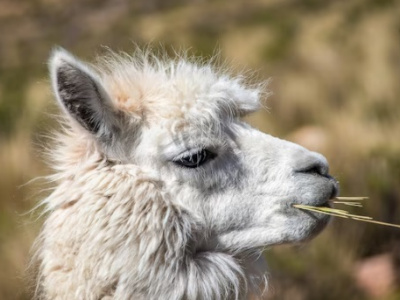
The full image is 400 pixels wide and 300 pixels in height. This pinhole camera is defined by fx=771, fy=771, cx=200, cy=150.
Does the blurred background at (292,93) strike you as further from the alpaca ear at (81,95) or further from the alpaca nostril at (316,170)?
the alpaca nostril at (316,170)

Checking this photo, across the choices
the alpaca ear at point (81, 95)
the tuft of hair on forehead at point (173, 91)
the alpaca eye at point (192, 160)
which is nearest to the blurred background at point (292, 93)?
the tuft of hair on forehead at point (173, 91)

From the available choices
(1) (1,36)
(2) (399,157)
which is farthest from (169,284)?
(1) (1,36)

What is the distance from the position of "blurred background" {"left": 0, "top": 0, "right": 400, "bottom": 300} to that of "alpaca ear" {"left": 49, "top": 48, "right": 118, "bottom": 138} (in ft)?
1.83

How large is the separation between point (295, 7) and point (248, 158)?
44.8 ft

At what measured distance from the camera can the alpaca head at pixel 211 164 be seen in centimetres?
274

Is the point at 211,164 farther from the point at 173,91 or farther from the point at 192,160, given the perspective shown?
the point at 173,91

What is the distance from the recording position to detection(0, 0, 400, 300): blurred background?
513cm

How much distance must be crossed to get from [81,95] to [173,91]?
375mm

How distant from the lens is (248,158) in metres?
2.83

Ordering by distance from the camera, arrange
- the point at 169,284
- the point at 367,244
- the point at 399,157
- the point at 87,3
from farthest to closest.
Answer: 1. the point at 87,3
2. the point at 399,157
3. the point at 367,244
4. the point at 169,284

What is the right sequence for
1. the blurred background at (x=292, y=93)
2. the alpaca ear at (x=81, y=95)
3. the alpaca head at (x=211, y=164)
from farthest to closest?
the blurred background at (x=292, y=93)
the alpaca head at (x=211, y=164)
the alpaca ear at (x=81, y=95)

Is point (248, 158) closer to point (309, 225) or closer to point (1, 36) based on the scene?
point (309, 225)

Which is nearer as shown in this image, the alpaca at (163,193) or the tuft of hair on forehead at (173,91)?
the alpaca at (163,193)

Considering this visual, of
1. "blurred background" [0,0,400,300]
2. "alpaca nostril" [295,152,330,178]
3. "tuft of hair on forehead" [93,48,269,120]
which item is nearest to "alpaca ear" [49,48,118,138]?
"tuft of hair on forehead" [93,48,269,120]
